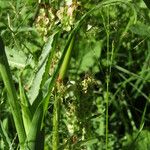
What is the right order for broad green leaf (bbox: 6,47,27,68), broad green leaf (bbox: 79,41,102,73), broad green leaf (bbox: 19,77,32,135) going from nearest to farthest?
broad green leaf (bbox: 19,77,32,135) → broad green leaf (bbox: 6,47,27,68) → broad green leaf (bbox: 79,41,102,73)

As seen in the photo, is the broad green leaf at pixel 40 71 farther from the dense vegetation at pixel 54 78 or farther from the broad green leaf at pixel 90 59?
the broad green leaf at pixel 90 59

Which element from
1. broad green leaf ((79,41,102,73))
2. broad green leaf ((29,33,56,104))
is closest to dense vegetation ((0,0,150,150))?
broad green leaf ((29,33,56,104))

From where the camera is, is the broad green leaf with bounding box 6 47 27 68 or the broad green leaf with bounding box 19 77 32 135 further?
the broad green leaf with bounding box 6 47 27 68

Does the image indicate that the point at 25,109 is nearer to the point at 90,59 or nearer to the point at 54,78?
the point at 54,78

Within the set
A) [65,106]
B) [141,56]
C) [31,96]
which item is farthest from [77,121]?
[141,56]

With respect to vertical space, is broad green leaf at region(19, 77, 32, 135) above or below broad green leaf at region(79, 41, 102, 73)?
above

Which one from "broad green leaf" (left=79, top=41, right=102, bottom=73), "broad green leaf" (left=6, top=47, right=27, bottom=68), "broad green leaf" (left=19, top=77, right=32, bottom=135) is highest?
"broad green leaf" (left=6, top=47, right=27, bottom=68)

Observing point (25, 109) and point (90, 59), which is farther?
point (90, 59)

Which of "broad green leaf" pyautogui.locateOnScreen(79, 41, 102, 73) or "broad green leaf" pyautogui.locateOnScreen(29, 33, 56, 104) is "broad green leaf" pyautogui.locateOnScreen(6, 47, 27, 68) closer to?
"broad green leaf" pyautogui.locateOnScreen(29, 33, 56, 104)

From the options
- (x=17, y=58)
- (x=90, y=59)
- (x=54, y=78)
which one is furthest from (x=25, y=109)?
(x=90, y=59)

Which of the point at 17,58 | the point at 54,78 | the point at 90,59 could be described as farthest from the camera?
the point at 90,59

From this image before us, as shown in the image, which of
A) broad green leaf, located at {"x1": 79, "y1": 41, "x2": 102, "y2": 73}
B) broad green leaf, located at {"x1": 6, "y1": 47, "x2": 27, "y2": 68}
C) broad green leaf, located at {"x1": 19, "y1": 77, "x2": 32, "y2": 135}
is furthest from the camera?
broad green leaf, located at {"x1": 79, "y1": 41, "x2": 102, "y2": 73}
